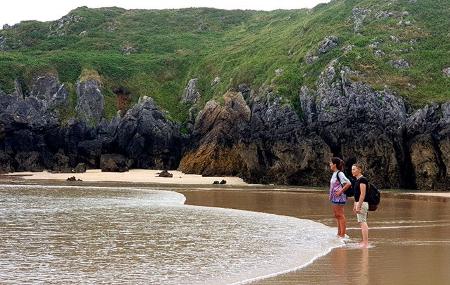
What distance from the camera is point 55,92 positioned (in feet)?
194

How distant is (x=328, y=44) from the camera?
A: 166 feet

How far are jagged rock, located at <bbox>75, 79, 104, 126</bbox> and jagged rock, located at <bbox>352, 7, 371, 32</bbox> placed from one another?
25250 millimetres

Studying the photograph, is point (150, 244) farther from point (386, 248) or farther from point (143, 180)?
point (143, 180)

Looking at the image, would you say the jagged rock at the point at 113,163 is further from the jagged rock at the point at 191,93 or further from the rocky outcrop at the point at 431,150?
the rocky outcrop at the point at 431,150

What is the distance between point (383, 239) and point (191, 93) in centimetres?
4816

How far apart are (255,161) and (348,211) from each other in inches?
839

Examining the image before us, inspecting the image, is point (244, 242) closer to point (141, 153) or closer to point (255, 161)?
point (255, 161)

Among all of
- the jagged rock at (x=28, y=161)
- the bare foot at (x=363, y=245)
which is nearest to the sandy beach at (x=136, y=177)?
the jagged rock at (x=28, y=161)

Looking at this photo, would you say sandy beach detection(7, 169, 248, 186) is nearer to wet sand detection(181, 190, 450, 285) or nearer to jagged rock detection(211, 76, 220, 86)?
jagged rock detection(211, 76, 220, 86)

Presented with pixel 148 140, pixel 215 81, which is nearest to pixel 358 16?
pixel 215 81

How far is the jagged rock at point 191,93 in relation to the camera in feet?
199

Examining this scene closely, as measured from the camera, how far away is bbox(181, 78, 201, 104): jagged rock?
60531mm

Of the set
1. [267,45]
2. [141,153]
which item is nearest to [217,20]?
[267,45]

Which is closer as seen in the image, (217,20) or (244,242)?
(244,242)
